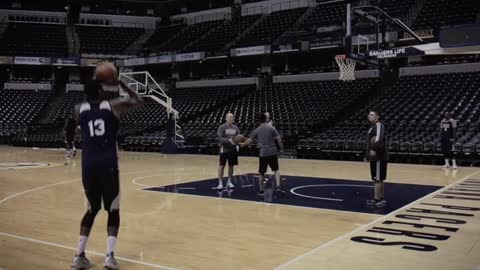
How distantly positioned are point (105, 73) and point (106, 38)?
3665 cm

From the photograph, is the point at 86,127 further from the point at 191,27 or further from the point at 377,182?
the point at 191,27

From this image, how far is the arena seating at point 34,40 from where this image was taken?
35.8 m

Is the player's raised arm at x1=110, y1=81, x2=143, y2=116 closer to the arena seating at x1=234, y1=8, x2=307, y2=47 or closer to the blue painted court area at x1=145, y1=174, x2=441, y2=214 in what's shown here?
the blue painted court area at x1=145, y1=174, x2=441, y2=214

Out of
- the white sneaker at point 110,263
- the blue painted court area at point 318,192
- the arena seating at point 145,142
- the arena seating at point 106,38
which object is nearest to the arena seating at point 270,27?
the arena seating at point 145,142

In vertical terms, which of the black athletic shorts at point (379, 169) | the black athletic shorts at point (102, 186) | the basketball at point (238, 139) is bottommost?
the black athletic shorts at point (379, 169)

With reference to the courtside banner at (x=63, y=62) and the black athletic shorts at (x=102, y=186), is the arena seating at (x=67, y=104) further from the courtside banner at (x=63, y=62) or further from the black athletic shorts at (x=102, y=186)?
the black athletic shorts at (x=102, y=186)

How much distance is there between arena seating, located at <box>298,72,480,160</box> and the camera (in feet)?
58.2

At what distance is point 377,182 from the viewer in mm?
8602

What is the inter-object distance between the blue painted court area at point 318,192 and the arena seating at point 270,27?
64.0ft

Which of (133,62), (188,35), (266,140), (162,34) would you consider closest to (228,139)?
(266,140)

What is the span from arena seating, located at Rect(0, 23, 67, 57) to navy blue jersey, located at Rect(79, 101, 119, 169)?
3470 cm

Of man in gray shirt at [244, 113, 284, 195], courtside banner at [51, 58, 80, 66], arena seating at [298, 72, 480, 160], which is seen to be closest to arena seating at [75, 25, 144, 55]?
courtside banner at [51, 58, 80, 66]

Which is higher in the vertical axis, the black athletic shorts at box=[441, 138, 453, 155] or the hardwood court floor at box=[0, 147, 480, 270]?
the black athletic shorts at box=[441, 138, 453, 155]

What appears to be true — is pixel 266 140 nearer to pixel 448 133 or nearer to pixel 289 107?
pixel 448 133
